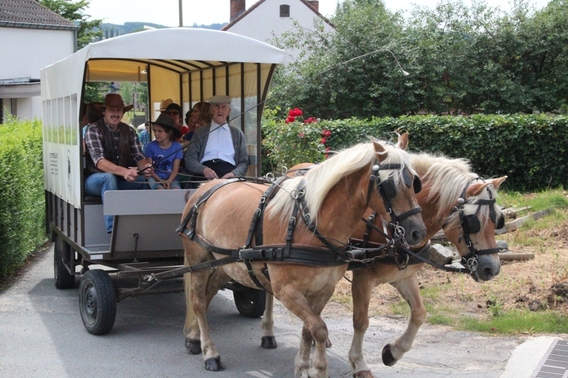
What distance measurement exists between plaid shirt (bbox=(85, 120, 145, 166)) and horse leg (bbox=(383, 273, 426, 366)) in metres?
3.14

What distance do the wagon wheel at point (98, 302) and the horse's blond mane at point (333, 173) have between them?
218 centimetres

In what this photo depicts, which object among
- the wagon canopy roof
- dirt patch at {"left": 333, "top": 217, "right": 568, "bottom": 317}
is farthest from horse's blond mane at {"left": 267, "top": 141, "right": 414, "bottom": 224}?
dirt patch at {"left": 333, "top": 217, "right": 568, "bottom": 317}

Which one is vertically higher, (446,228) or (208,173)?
(208,173)

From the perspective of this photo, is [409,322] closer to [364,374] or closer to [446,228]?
[364,374]

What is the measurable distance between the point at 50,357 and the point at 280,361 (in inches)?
74.4

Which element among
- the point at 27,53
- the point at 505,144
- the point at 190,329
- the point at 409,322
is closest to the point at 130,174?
the point at 190,329

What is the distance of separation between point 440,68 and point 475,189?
17427 millimetres

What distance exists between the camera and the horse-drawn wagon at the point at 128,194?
244 inches

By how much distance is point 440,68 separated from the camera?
2158 centimetres

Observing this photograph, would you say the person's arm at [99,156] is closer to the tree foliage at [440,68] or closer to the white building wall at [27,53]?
the tree foliage at [440,68]

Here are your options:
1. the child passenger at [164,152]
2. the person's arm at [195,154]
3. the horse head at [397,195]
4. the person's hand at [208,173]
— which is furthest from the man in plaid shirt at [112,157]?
the horse head at [397,195]

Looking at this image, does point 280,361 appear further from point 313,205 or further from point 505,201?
point 505,201

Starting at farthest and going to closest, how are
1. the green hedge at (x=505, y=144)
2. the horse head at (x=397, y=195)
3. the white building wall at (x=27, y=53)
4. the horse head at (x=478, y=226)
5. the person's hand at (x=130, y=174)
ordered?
the white building wall at (x=27, y=53) → the green hedge at (x=505, y=144) → the person's hand at (x=130, y=174) → the horse head at (x=478, y=226) → the horse head at (x=397, y=195)

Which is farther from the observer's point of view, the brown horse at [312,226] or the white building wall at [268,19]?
the white building wall at [268,19]
